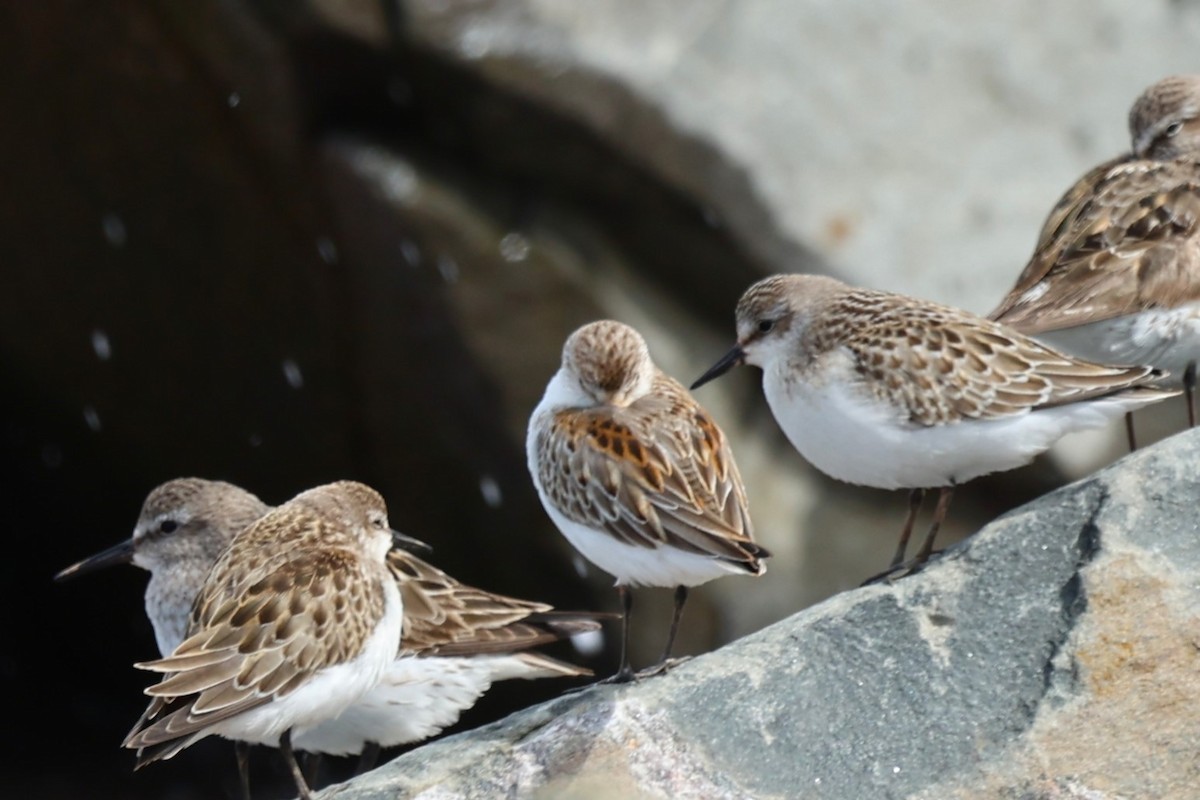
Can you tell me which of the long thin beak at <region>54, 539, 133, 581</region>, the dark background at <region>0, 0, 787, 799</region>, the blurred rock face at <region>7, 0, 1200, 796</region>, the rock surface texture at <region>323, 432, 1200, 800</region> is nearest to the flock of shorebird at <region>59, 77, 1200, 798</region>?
the rock surface texture at <region>323, 432, 1200, 800</region>

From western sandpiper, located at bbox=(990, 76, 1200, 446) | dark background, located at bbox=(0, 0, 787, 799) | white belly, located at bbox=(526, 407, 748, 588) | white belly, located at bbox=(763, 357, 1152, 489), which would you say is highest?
western sandpiper, located at bbox=(990, 76, 1200, 446)

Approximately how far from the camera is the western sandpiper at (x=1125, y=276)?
19.1 feet

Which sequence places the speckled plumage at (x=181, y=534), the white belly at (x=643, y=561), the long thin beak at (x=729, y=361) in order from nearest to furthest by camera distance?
the white belly at (x=643, y=561) → the long thin beak at (x=729, y=361) → the speckled plumage at (x=181, y=534)

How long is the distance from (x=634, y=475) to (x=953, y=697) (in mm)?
1103

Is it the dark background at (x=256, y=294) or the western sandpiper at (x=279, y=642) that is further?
the dark background at (x=256, y=294)

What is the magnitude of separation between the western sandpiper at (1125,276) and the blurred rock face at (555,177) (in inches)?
107

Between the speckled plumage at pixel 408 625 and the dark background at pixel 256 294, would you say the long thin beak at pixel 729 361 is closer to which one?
the speckled plumage at pixel 408 625

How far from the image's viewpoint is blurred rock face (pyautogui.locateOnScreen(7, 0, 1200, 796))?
9164mm

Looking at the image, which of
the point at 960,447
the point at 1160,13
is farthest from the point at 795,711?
the point at 1160,13

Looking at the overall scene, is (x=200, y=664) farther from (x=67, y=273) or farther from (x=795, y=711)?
(x=67, y=273)

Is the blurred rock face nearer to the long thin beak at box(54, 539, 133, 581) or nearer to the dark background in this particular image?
the dark background

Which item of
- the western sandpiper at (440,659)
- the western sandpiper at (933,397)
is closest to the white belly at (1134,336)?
the western sandpiper at (933,397)

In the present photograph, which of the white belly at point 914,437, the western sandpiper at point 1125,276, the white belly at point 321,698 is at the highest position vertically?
the western sandpiper at point 1125,276

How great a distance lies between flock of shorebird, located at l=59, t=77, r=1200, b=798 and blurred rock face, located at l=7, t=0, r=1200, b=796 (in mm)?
3081
